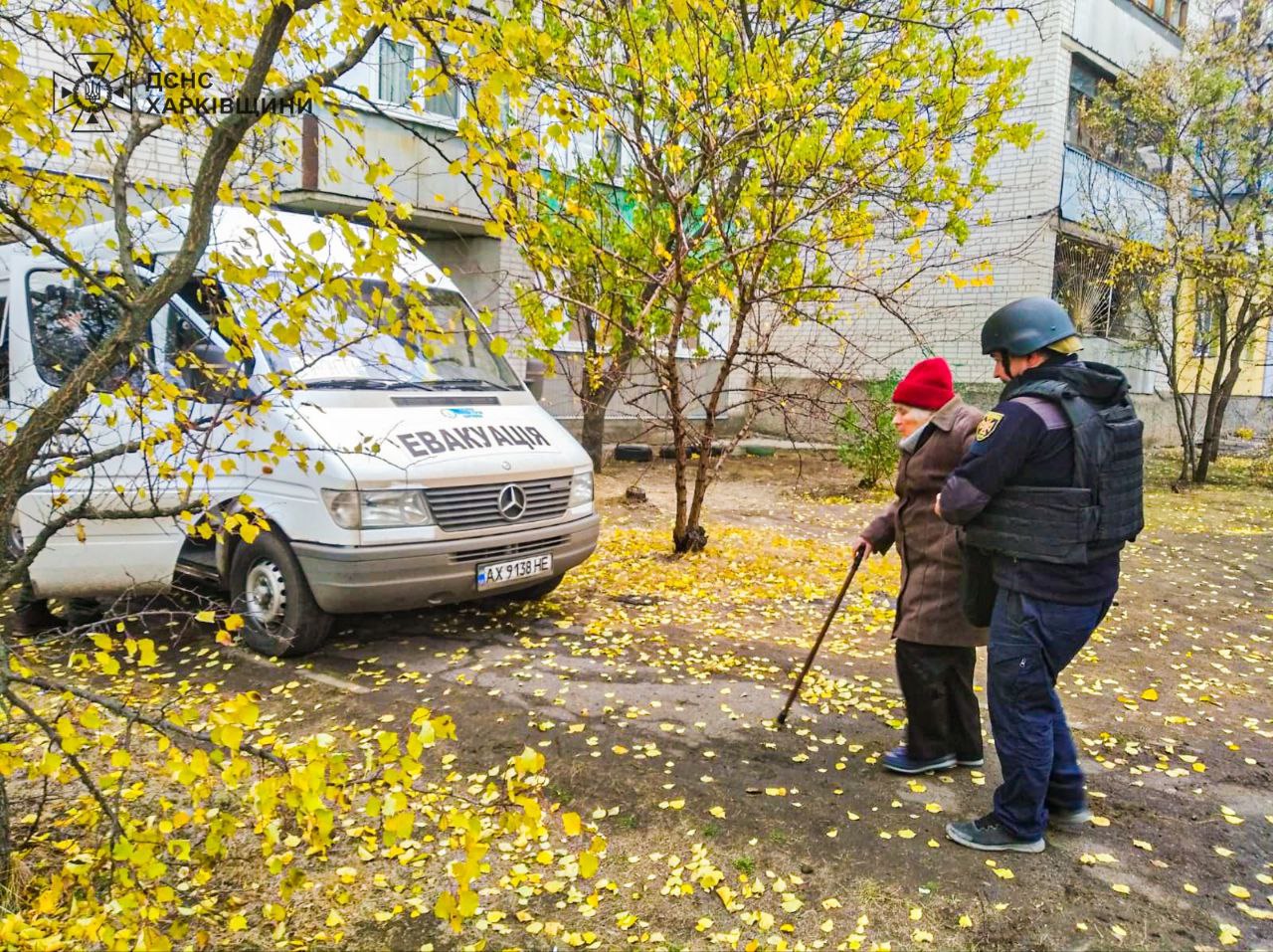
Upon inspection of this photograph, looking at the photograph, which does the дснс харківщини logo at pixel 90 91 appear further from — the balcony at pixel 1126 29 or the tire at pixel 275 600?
the balcony at pixel 1126 29

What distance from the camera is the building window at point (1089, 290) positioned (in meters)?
14.0

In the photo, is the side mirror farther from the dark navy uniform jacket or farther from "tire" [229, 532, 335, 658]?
the dark navy uniform jacket

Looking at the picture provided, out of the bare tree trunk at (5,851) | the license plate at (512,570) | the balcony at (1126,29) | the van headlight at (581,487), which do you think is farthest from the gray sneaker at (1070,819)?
the balcony at (1126,29)

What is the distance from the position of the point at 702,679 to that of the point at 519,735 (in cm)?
121

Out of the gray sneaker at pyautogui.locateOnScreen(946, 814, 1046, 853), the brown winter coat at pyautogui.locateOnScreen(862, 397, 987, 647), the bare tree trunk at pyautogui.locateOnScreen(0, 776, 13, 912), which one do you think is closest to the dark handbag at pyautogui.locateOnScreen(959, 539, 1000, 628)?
the brown winter coat at pyautogui.locateOnScreen(862, 397, 987, 647)

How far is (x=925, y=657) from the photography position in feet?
12.0

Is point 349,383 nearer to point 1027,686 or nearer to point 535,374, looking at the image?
point 1027,686

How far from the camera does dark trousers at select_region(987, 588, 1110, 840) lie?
10.1ft

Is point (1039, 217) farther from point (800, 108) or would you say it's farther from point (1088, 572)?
point (1088, 572)

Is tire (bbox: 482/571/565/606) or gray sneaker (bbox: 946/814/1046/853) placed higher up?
tire (bbox: 482/571/565/606)

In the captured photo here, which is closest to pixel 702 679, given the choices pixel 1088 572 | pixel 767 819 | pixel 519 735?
pixel 519 735

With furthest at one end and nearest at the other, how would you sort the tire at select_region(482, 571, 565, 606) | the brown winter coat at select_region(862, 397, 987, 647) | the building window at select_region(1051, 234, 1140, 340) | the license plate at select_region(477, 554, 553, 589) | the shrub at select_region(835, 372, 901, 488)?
1. the building window at select_region(1051, 234, 1140, 340)
2. the shrub at select_region(835, 372, 901, 488)
3. the tire at select_region(482, 571, 565, 606)
4. the license plate at select_region(477, 554, 553, 589)
5. the brown winter coat at select_region(862, 397, 987, 647)

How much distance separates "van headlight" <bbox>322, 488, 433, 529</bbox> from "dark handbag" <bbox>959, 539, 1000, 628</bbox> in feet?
9.52


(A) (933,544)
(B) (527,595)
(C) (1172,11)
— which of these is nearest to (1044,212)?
(C) (1172,11)
